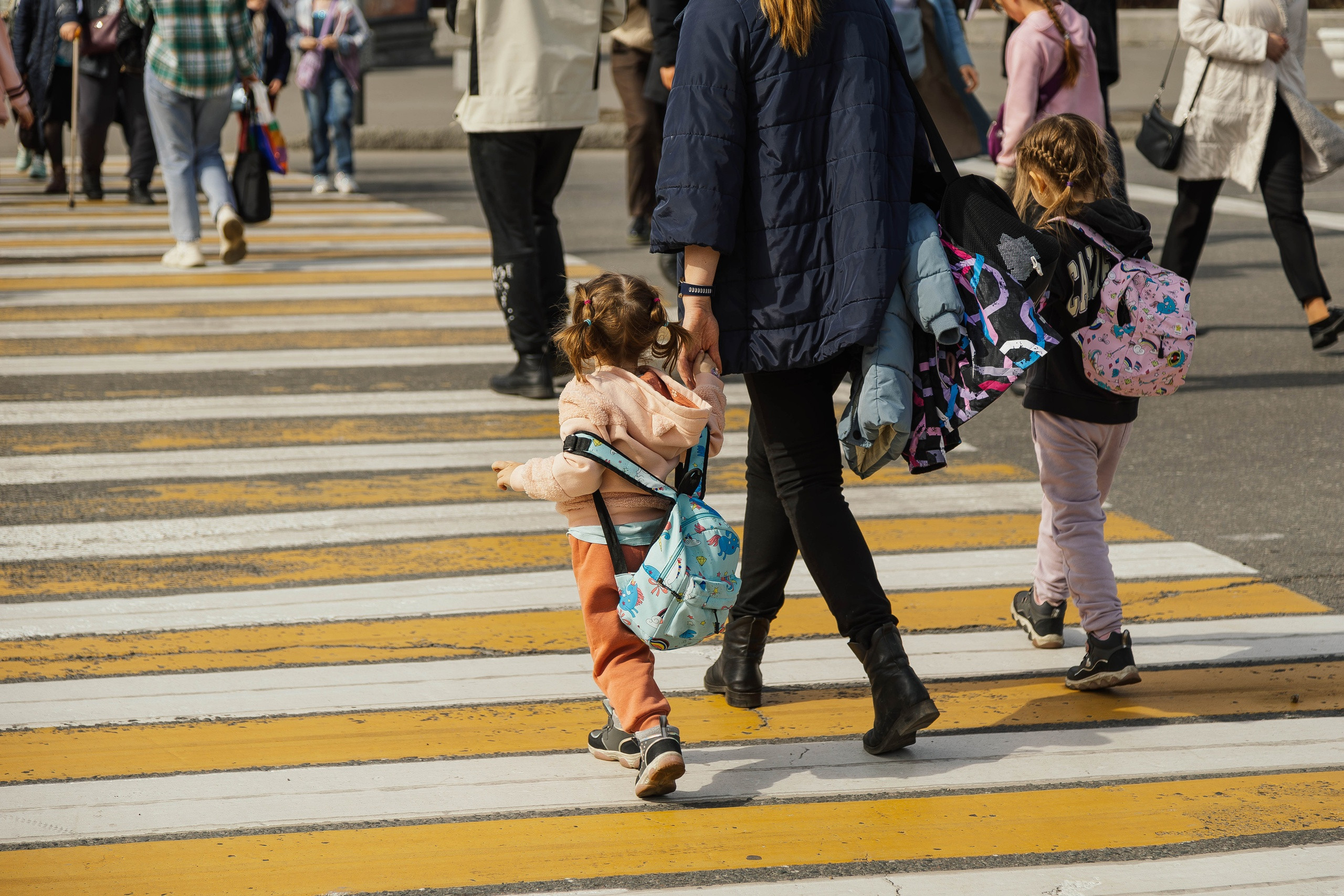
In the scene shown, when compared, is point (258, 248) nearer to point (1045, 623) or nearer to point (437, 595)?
point (437, 595)

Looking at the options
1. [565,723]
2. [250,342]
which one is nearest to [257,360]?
[250,342]

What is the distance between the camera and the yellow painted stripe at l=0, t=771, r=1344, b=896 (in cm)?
311

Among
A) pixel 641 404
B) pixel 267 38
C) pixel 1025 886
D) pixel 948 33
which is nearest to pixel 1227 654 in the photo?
pixel 1025 886

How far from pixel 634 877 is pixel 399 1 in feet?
88.3

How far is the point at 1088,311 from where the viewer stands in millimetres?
3930

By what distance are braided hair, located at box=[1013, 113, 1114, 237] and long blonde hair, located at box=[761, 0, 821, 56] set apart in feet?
2.96

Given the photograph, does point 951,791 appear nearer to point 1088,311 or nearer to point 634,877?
point 634,877

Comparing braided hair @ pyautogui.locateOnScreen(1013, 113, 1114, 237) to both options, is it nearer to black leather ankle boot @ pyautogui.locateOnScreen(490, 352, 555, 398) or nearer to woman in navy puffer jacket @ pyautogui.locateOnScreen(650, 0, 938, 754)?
woman in navy puffer jacket @ pyautogui.locateOnScreen(650, 0, 938, 754)

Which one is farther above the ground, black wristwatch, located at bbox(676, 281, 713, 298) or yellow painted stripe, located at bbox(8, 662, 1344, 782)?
black wristwatch, located at bbox(676, 281, 713, 298)

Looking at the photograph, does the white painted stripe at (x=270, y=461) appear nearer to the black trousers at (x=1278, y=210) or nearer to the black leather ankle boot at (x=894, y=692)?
the black trousers at (x=1278, y=210)

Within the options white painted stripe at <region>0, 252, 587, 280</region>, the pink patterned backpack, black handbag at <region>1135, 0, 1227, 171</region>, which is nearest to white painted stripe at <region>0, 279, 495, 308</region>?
white painted stripe at <region>0, 252, 587, 280</region>

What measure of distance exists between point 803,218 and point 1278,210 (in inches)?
211

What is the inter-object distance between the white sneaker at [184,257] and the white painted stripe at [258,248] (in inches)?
14.8

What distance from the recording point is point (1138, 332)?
397 centimetres
